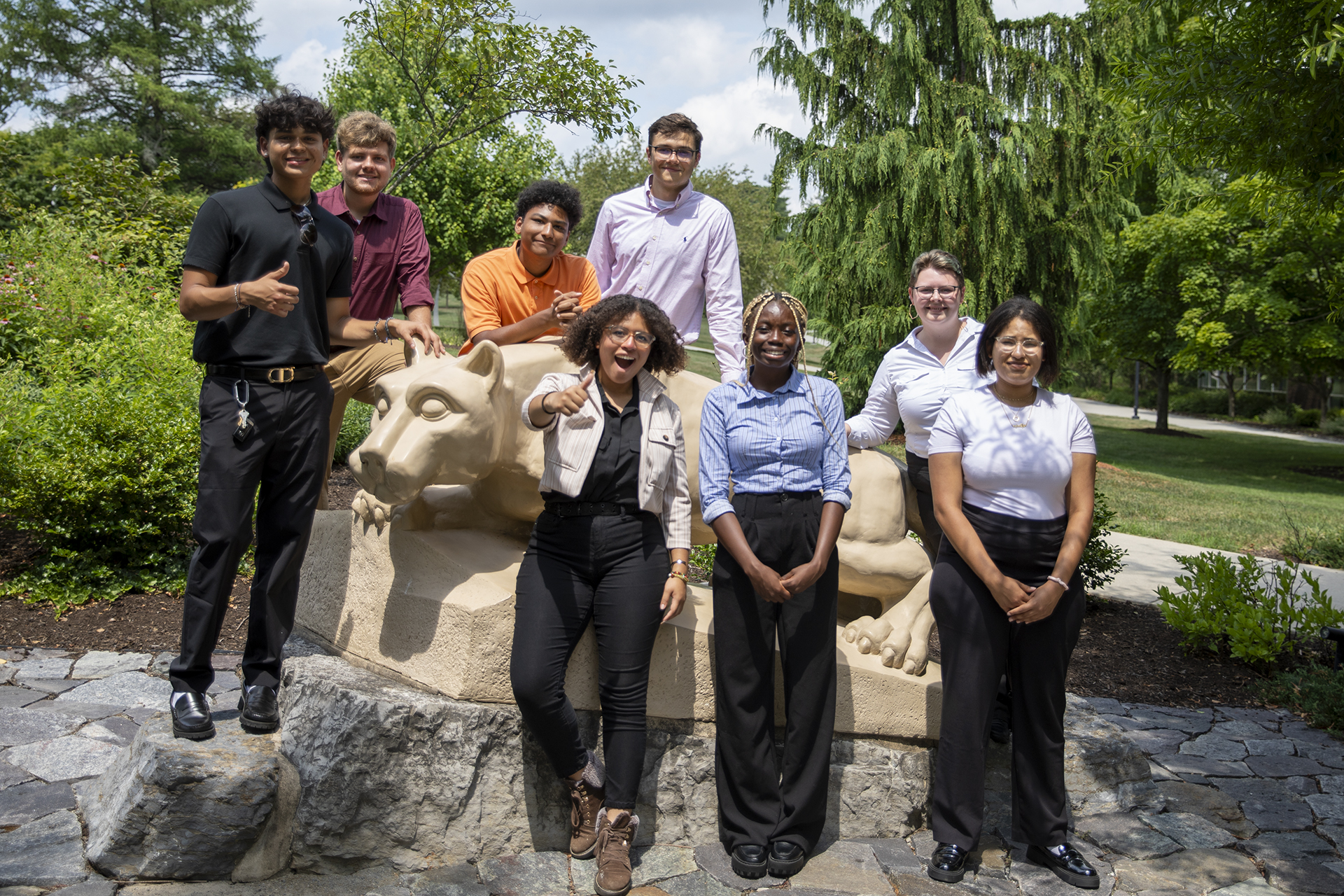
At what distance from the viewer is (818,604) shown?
123 inches

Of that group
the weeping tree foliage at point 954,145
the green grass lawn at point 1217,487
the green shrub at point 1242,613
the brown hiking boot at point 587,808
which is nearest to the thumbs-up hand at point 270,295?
the brown hiking boot at point 587,808

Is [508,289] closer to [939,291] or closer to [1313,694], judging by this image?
[939,291]

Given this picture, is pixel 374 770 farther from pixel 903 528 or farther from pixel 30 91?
pixel 30 91

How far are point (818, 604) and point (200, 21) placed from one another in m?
32.0

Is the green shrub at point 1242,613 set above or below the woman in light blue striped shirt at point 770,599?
below

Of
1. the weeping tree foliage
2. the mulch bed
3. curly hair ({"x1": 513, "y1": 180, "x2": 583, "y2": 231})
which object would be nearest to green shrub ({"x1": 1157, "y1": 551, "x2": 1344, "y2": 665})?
the mulch bed

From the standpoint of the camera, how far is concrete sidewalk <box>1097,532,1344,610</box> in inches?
311

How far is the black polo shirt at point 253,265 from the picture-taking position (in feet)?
10.0

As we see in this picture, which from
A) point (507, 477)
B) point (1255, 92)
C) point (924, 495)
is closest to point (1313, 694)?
point (924, 495)

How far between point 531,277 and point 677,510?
120 centimetres

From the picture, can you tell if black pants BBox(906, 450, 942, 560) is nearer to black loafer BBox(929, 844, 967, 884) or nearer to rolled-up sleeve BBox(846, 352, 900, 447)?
rolled-up sleeve BBox(846, 352, 900, 447)

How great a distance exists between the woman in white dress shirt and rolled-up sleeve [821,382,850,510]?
0.41 metres

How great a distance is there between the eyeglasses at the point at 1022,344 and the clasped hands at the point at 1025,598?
2.55 feet

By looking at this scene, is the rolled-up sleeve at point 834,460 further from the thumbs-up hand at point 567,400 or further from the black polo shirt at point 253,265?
the black polo shirt at point 253,265
